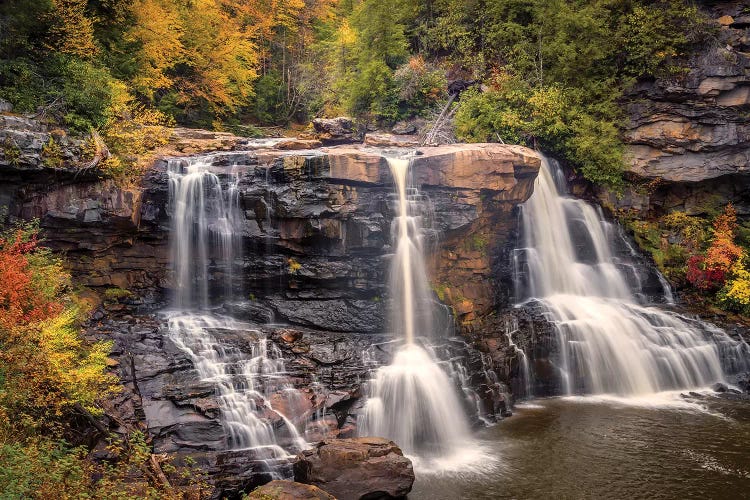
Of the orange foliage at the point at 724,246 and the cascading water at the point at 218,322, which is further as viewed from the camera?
the orange foliage at the point at 724,246

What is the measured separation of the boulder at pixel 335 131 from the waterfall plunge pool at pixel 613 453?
13088 millimetres

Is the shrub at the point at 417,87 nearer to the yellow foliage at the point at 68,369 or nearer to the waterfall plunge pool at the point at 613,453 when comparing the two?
the waterfall plunge pool at the point at 613,453

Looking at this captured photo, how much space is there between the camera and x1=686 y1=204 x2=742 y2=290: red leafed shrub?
60.5ft

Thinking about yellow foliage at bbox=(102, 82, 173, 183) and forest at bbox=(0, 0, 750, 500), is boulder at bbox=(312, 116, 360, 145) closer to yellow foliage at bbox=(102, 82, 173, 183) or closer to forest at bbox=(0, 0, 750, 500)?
forest at bbox=(0, 0, 750, 500)

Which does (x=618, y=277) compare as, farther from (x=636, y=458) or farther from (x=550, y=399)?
(x=636, y=458)

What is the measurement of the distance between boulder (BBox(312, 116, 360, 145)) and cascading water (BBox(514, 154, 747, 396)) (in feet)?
27.3

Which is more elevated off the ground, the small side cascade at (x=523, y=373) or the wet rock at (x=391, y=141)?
the wet rock at (x=391, y=141)

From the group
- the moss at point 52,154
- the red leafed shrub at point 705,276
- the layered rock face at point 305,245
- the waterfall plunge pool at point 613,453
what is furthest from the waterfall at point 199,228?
the red leafed shrub at point 705,276

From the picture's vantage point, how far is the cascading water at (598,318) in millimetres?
14875

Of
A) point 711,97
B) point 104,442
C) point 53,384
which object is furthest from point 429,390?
point 711,97

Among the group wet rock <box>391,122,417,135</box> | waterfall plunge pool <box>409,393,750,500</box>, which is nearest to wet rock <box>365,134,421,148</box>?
wet rock <box>391,122,417,135</box>

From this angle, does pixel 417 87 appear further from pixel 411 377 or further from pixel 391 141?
pixel 411 377

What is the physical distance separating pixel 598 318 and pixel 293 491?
11975 millimetres

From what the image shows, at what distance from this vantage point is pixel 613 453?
34.8 ft
